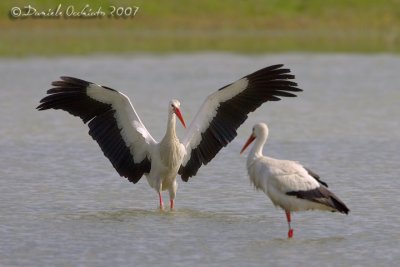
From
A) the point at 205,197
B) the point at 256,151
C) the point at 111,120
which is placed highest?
the point at 256,151

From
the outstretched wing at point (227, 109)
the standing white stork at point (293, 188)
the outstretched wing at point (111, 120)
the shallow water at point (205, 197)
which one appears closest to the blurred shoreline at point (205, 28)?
the shallow water at point (205, 197)

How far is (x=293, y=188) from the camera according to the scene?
30.0ft

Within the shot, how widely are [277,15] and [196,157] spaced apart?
3551cm

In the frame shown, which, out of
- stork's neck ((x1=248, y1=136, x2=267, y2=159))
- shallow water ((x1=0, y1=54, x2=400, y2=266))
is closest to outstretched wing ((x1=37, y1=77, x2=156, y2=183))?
shallow water ((x1=0, y1=54, x2=400, y2=266))

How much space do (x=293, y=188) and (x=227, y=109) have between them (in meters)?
1.89

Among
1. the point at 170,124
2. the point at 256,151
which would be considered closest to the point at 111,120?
the point at 170,124

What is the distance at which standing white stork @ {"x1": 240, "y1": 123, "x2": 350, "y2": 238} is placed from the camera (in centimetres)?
906

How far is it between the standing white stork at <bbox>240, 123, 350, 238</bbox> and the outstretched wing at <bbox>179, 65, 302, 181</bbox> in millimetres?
1446

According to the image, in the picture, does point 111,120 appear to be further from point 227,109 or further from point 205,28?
point 205,28

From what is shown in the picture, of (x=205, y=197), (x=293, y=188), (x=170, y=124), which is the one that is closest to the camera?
(x=293, y=188)

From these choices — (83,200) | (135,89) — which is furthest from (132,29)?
(83,200)

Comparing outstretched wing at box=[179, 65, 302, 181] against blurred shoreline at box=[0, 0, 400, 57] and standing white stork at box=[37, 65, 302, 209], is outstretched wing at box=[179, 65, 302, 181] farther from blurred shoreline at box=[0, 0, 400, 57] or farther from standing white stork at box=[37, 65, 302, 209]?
blurred shoreline at box=[0, 0, 400, 57]

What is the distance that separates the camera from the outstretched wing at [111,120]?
34.9 ft

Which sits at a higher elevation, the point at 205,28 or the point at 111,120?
the point at 111,120
